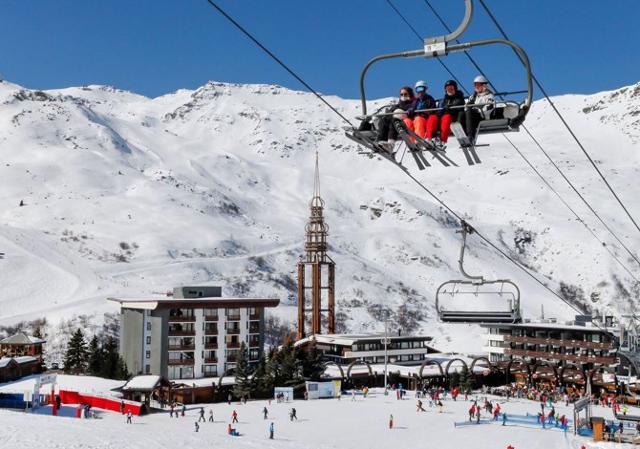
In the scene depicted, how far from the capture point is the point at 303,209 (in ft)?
581

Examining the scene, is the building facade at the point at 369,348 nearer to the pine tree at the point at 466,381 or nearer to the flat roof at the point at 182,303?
the flat roof at the point at 182,303

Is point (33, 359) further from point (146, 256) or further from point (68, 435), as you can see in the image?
point (146, 256)

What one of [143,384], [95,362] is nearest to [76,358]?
[95,362]

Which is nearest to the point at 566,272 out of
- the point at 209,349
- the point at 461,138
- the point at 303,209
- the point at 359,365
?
the point at 303,209

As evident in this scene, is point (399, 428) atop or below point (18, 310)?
below

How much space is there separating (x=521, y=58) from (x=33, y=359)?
61190 mm

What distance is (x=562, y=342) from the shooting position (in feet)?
235

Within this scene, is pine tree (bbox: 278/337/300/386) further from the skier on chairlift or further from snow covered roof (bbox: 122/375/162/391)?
the skier on chairlift

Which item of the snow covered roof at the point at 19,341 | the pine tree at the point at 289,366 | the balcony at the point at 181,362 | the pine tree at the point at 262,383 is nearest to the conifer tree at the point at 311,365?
the pine tree at the point at 289,366

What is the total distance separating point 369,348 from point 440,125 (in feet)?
227

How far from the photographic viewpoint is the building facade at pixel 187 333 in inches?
2581

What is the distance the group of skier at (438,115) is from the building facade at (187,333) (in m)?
58.5

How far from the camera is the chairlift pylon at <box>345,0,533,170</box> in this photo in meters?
7.90

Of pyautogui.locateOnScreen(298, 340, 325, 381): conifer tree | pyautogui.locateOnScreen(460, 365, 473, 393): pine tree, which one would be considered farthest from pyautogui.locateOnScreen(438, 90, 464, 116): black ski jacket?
pyautogui.locateOnScreen(460, 365, 473, 393): pine tree
